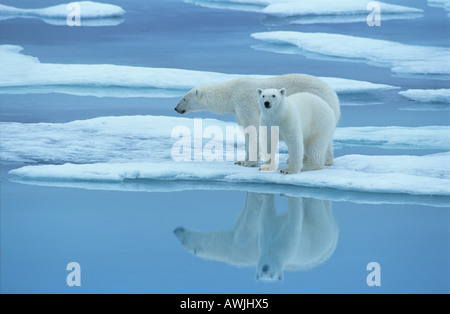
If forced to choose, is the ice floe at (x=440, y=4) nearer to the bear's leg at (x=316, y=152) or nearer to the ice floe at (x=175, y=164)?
the ice floe at (x=175, y=164)

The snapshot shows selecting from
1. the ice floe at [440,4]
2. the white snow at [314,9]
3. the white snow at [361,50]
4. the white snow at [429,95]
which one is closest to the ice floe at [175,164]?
the white snow at [429,95]

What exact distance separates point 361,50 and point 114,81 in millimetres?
3082

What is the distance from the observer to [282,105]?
4.75 m

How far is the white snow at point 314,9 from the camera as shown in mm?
10250

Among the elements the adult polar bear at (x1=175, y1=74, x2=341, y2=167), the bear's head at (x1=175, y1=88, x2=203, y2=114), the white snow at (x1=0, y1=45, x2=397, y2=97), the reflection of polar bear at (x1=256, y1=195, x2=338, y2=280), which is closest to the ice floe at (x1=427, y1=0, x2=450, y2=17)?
the white snow at (x1=0, y1=45, x2=397, y2=97)

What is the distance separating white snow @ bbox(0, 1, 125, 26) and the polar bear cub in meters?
5.64

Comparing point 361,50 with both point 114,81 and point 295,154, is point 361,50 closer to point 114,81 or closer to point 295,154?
point 114,81

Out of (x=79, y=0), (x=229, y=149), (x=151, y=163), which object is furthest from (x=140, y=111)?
(x=79, y=0)

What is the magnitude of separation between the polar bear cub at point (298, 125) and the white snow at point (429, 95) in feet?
10.1

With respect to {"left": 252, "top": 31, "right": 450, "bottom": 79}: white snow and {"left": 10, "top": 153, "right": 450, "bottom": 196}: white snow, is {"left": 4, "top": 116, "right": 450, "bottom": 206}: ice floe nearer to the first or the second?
{"left": 10, "top": 153, "right": 450, "bottom": 196}: white snow

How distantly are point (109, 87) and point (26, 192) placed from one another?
3.74m

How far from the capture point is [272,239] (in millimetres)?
3953

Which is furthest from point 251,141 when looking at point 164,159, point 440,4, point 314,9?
point 440,4

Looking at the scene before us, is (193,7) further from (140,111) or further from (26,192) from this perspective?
(26,192)
